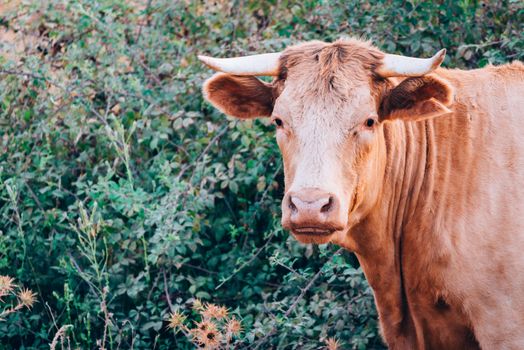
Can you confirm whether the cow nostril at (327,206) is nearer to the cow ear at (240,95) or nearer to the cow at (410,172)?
the cow at (410,172)

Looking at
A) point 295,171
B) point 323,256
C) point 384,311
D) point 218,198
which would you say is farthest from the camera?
point 218,198

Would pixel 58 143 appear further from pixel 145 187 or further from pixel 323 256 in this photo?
pixel 323 256

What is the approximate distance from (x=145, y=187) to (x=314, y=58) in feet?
8.20

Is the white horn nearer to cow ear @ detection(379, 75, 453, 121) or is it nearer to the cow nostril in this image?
cow ear @ detection(379, 75, 453, 121)

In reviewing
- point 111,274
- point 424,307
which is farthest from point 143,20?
point 424,307

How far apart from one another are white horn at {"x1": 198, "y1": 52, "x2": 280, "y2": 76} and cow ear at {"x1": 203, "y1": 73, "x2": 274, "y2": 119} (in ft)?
0.62

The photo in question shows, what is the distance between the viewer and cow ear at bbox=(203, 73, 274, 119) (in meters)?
4.89

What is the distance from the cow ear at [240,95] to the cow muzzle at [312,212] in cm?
97

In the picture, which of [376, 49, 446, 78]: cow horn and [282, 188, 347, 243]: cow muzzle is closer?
[282, 188, 347, 243]: cow muzzle

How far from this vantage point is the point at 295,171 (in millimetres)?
4340

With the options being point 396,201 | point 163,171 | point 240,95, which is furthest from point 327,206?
point 163,171

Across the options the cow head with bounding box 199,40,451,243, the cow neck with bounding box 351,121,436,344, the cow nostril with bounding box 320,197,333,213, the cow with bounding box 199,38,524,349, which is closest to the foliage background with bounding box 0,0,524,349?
the cow neck with bounding box 351,121,436,344

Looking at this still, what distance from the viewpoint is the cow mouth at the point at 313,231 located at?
4.11 m

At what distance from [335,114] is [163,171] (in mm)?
2026
